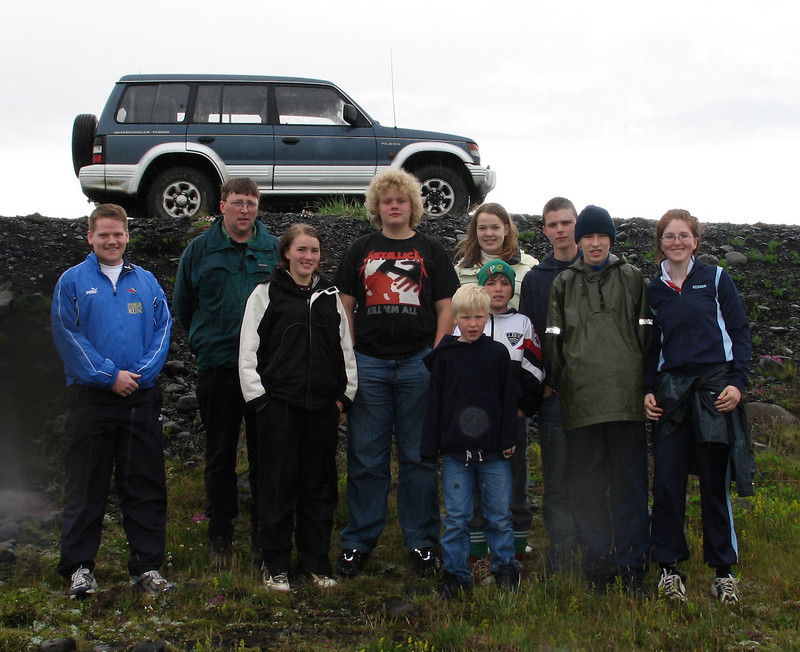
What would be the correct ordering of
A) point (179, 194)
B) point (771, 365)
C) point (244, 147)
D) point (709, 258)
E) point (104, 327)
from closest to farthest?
point (104, 327) → point (771, 365) → point (709, 258) → point (179, 194) → point (244, 147)

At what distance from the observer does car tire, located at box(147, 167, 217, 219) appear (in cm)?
1023

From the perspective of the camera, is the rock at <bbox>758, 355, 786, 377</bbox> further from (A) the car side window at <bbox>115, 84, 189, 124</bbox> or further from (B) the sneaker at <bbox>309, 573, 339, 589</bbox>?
(A) the car side window at <bbox>115, 84, 189, 124</bbox>

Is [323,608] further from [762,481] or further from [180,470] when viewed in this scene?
[762,481]

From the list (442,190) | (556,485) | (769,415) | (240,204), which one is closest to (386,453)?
(556,485)

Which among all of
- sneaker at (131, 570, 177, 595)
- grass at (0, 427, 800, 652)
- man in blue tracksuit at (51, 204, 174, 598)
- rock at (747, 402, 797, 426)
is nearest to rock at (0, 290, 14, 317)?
grass at (0, 427, 800, 652)

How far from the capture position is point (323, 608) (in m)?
4.33

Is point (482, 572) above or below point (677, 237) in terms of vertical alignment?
below

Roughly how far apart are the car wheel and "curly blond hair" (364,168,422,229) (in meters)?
5.64

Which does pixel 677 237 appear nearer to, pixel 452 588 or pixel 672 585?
pixel 672 585

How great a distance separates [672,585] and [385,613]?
152 centimetres

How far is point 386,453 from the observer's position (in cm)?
499

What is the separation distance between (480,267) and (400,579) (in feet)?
6.44

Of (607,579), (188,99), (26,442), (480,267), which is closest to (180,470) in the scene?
(26,442)

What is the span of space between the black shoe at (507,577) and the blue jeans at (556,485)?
0.38 metres
